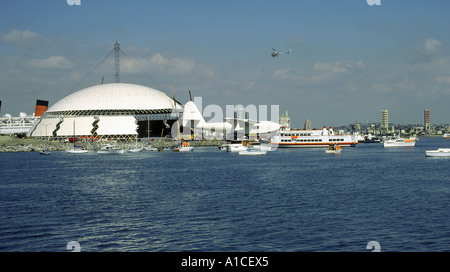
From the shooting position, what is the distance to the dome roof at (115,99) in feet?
571

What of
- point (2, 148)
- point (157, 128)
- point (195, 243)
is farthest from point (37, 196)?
point (157, 128)

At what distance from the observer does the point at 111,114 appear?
170750 mm

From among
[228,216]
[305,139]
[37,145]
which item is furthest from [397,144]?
[228,216]

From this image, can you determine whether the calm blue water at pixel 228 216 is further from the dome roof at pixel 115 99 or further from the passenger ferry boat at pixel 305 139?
the dome roof at pixel 115 99

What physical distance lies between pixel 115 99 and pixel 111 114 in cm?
852

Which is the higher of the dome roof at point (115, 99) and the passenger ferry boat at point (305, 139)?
the dome roof at point (115, 99)

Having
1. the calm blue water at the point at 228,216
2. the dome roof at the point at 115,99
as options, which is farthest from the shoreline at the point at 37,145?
the calm blue water at the point at 228,216

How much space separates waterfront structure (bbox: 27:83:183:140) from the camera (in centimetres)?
16538

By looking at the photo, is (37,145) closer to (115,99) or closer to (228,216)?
(115,99)

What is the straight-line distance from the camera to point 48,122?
6934 inches

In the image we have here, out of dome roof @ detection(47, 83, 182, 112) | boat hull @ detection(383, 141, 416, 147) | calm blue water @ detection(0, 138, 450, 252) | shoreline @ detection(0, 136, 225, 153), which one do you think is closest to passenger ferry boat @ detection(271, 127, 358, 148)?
boat hull @ detection(383, 141, 416, 147)

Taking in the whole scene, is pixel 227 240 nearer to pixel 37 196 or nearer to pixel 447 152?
pixel 37 196

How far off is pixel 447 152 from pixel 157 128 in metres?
115
